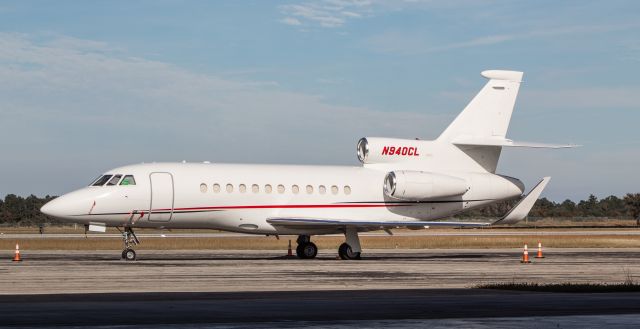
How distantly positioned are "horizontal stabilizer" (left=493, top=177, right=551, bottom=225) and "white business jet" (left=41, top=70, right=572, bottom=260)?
0.04 meters

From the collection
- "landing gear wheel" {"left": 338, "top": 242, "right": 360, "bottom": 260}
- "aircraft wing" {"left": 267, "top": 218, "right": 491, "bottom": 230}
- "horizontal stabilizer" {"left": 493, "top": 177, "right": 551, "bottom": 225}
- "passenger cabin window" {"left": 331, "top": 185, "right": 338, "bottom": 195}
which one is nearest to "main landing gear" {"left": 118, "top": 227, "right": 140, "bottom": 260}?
"aircraft wing" {"left": 267, "top": 218, "right": 491, "bottom": 230}

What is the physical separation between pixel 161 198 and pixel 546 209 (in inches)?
4844

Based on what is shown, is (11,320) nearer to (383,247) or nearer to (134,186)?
(134,186)

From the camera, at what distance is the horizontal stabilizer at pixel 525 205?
37.8 m

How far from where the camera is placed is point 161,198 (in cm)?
3644

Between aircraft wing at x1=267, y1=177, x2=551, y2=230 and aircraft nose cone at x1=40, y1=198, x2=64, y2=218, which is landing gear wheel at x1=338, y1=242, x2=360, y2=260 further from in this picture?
aircraft nose cone at x1=40, y1=198, x2=64, y2=218

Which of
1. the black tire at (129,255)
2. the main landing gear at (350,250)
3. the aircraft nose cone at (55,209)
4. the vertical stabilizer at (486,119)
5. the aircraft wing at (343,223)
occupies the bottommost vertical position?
the black tire at (129,255)

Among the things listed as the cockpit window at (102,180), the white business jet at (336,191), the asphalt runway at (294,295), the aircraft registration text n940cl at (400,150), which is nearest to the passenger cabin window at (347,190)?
the white business jet at (336,191)

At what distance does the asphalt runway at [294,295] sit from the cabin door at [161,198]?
10.1 feet

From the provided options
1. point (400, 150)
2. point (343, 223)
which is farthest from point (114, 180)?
point (400, 150)

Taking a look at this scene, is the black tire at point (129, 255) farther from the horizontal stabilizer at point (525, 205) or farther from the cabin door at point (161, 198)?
the horizontal stabilizer at point (525, 205)

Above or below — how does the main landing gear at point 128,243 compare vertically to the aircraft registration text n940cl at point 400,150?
below

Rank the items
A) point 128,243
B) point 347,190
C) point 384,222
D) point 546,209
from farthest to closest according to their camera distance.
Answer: point 546,209 → point 347,190 → point 384,222 → point 128,243

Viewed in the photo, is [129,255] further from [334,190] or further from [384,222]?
[384,222]
